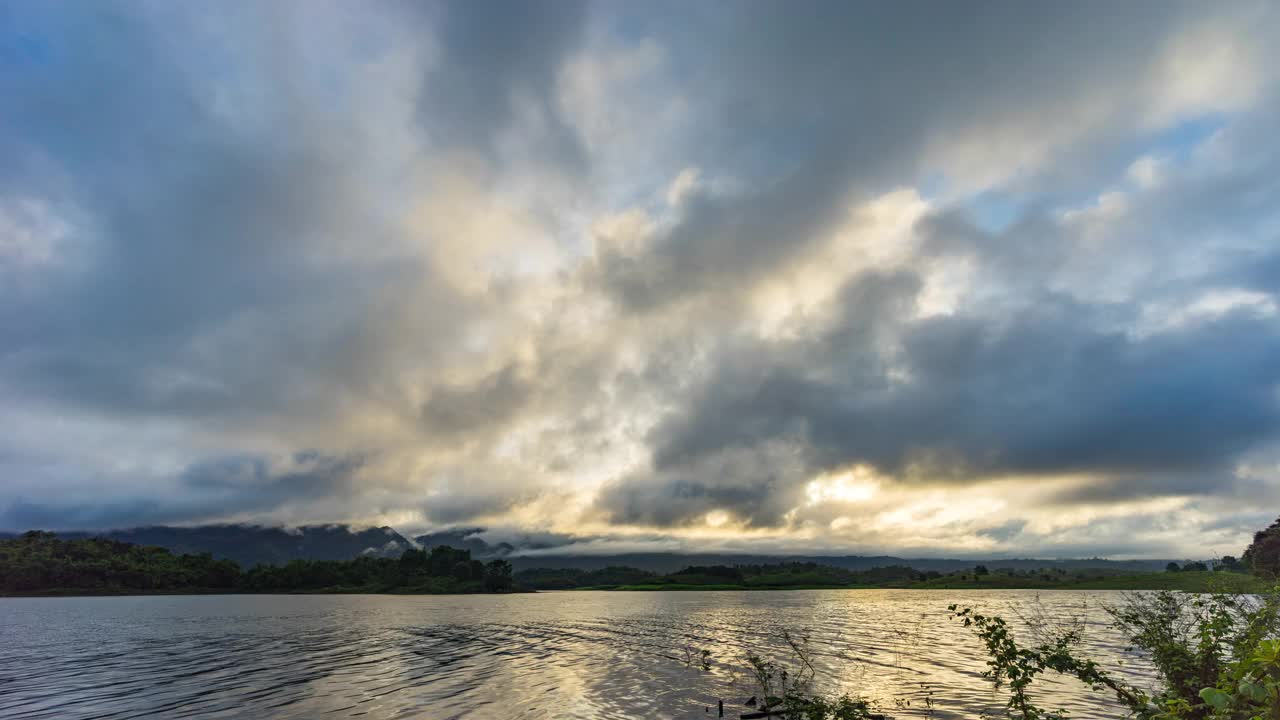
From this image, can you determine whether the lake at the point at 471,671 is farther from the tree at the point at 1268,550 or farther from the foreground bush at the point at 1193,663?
the tree at the point at 1268,550

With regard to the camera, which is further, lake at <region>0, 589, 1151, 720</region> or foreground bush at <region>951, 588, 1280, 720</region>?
lake at <region>0, 589, 1151, 720</region>

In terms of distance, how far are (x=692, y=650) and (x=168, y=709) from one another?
51826 mm

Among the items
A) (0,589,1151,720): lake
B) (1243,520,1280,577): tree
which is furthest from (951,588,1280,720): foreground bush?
(1243,520,1280,577): tree

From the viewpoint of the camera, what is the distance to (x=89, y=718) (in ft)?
134

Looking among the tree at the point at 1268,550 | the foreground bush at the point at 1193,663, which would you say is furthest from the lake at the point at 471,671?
the tree at the point at 1268,550

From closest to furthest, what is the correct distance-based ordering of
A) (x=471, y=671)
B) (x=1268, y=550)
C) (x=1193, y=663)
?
1. (x=1193, y=663)
2. (x=471, y=671)
3. (x=1268, y=550)

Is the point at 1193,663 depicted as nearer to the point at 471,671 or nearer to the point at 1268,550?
the point at 471,671

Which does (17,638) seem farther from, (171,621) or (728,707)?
(728,707)

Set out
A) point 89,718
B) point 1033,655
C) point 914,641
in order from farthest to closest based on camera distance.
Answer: point 914,641, point 89,718, point 1033,655

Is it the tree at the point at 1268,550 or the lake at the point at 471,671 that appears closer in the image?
the lake at the point at 471,671

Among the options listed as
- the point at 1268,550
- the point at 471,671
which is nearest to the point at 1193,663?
the point at 471,671

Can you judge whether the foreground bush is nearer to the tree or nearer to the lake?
the lake

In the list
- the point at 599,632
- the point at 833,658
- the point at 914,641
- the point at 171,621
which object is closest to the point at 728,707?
the point at 833,658

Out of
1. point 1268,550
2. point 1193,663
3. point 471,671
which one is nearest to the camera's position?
point 1193,663
